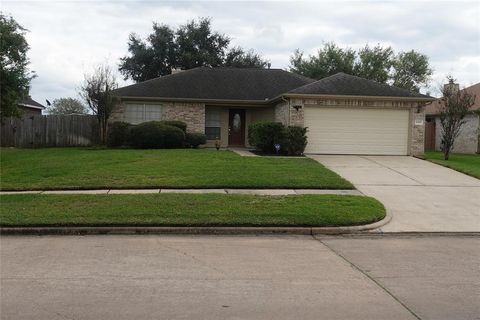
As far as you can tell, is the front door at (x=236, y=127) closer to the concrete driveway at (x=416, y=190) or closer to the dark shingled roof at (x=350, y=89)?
the dark shingled roof at (x=350, y=89)

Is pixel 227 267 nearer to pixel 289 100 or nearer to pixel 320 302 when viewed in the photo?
pixel 320 302

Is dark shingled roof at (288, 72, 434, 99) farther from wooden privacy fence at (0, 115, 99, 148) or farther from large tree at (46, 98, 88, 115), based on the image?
large tree at (46, 98, 88, 115)

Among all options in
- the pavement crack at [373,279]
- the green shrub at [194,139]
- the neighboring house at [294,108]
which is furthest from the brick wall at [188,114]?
the pavement crack at [373,279]

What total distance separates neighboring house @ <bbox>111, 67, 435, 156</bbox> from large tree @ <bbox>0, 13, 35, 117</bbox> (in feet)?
14.3

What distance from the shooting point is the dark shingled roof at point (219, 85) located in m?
25.5

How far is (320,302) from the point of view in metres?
5.26

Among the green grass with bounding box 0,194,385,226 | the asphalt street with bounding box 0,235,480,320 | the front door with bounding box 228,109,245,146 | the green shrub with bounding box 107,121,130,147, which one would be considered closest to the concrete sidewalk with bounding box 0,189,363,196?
the green grass with bounding box 0,194,385,226

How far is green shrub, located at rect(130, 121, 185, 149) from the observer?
882 inches

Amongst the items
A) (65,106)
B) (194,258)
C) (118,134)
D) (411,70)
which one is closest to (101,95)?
(118,134)

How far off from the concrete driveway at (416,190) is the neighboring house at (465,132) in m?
9.86

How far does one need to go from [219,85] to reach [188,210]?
17.7 metres

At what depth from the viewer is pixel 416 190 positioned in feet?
44.4

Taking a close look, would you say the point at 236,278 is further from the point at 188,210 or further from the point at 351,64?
the point at 351,64

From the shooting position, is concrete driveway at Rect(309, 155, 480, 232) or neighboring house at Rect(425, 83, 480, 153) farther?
neighboring house at Rect(425, 83, 480, 153)
